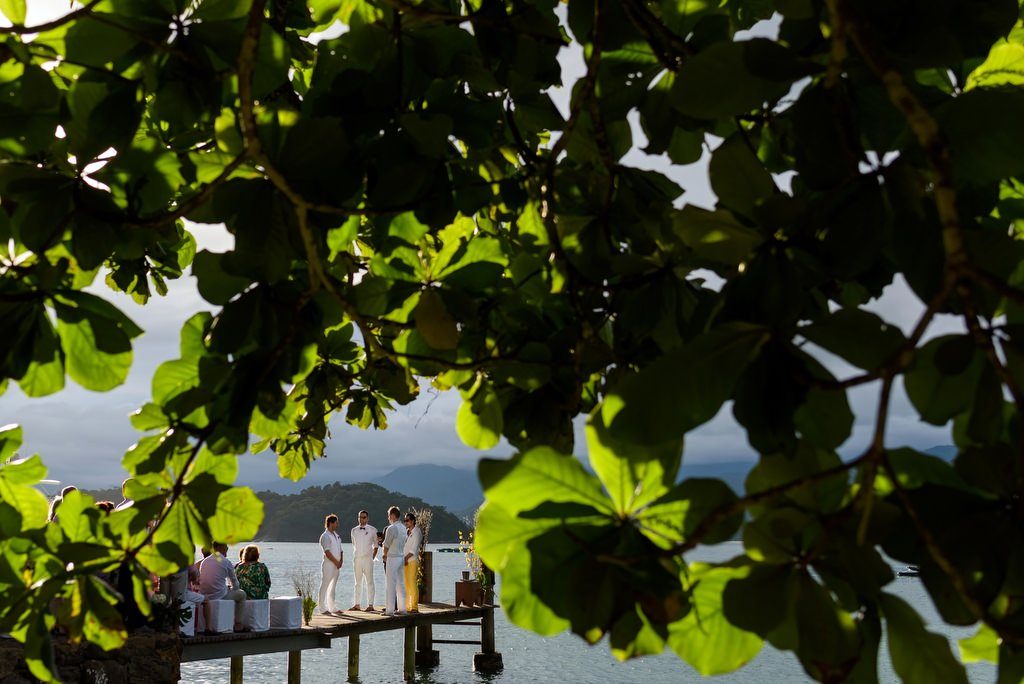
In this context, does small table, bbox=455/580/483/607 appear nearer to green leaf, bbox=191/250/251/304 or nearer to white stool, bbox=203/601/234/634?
white stool, bbox=203/601/234/634

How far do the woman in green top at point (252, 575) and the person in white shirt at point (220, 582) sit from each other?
12 centimetres

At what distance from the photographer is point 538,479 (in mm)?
656

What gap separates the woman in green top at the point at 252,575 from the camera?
30.1ft

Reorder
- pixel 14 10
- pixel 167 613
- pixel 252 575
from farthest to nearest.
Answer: pixel 252 575 → pixel 167 613 → pixel 14 10

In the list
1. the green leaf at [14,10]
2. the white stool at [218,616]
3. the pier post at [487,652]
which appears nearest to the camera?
the green leaf at [14,10]

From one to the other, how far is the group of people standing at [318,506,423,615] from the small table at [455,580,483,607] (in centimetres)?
177

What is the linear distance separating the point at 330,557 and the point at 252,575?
4.56 feet

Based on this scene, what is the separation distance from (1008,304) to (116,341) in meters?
1.03

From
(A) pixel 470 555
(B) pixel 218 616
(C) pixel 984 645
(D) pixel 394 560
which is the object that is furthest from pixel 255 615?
(C) pixel 984 645

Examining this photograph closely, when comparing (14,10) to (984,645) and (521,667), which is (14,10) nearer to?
(984,645)

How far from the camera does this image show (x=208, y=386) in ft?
3.59

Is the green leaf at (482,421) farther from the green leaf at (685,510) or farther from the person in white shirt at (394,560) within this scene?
the person in white shirt at (394,560)

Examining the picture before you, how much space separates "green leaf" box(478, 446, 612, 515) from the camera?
653 mm

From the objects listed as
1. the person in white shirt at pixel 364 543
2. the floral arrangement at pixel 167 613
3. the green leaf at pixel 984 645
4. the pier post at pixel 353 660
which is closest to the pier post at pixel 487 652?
the pier post at pixel 353 660
